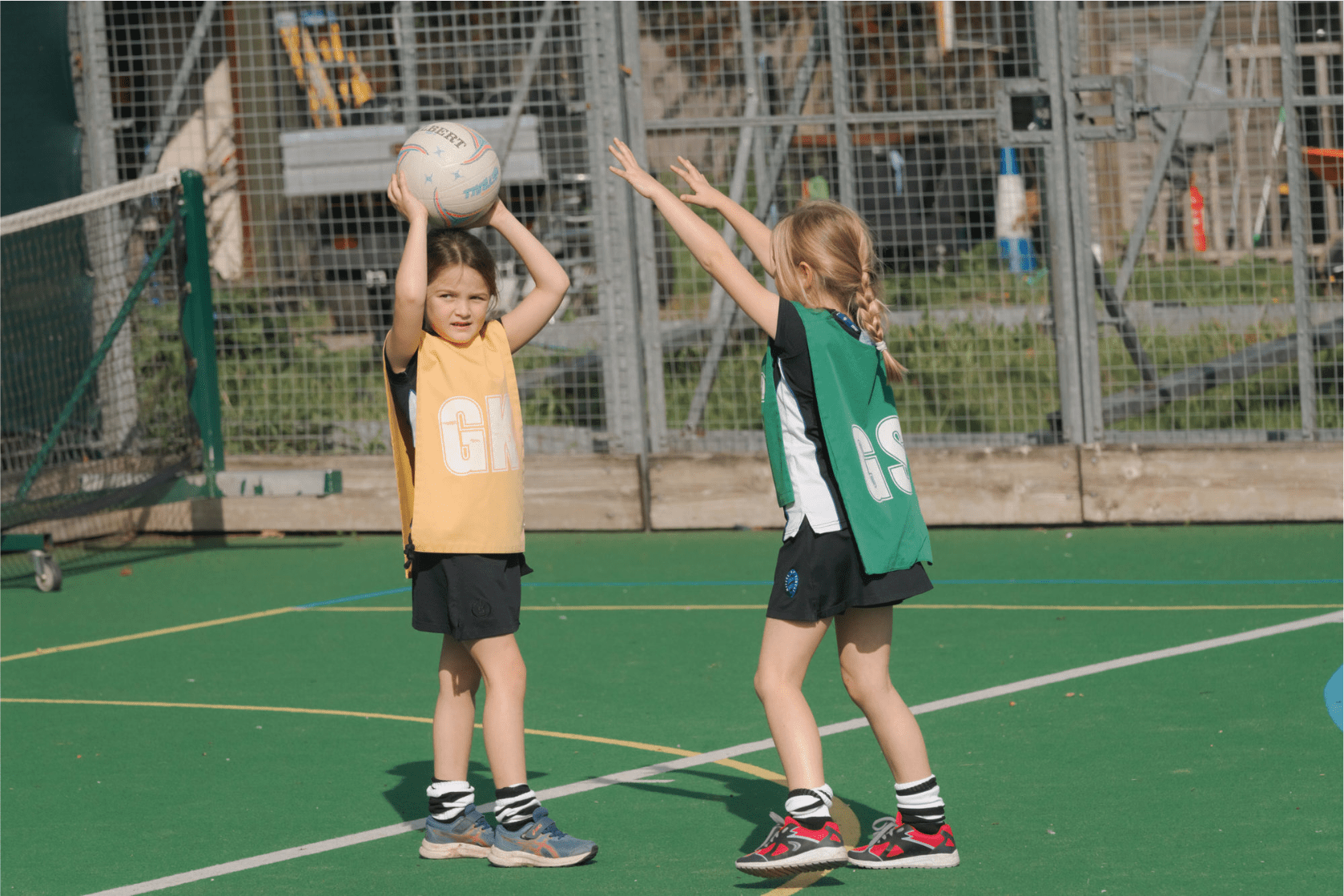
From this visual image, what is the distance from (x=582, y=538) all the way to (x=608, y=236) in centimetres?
198

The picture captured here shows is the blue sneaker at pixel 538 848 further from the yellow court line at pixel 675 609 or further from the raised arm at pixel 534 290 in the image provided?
the yellow court line at pixel 675 609

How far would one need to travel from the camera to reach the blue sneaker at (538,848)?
14.3 ft

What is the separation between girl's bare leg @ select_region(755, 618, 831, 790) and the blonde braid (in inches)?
27.1

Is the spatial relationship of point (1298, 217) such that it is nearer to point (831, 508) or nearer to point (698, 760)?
point (698, 760)

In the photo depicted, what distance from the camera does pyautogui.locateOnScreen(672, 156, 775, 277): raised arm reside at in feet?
14.2

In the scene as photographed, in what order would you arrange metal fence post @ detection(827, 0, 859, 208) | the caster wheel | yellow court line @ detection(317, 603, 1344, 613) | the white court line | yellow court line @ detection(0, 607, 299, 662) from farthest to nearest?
1. metal fence post @ detection(827, 0, 859, 208)
2. the caster wheel
3. yellow court line @ detection(0, 607, 299, 662)
4. yellow court line @ detection(317, 603, 1344, 613)
5. the white court line

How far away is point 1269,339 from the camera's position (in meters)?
10.0

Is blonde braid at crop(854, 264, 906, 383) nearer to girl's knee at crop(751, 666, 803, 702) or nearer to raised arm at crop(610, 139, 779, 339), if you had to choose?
raised arm at crop(610, 139, 779, 339)

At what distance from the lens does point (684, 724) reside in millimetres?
5910

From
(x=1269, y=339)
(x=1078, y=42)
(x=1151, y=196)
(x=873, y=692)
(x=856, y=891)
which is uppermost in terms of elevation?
(x=1078, y=42)

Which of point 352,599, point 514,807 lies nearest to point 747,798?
point 514,807

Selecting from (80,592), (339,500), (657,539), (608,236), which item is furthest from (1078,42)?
(80,592)

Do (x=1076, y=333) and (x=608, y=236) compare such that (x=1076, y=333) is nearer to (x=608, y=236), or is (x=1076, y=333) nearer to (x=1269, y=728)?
(x=608, y=236)

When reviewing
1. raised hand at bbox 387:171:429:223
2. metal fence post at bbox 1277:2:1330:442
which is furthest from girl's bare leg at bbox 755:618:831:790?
metal fence post at bbox 1277:2:1330:442
